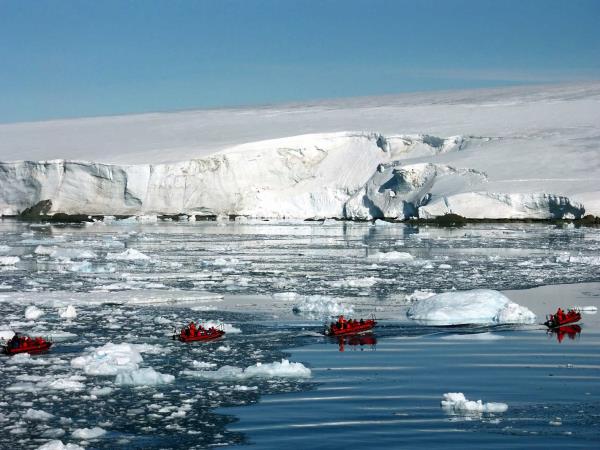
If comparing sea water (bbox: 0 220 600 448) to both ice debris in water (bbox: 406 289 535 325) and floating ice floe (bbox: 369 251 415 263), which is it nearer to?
ice debris in water (bbox: 406 289 535 325)

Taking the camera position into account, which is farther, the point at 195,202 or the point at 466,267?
the point at 195,202

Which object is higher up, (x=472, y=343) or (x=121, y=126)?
(x=121, y=126)

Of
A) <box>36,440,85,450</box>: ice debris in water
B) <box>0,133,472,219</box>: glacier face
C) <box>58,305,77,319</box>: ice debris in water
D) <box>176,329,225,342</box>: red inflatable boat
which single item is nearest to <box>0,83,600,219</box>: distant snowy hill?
<box>0,133,472,219</box>: glacier face

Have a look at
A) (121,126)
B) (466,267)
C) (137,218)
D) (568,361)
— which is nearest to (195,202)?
(137,218)

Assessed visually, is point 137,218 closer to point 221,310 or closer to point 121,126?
point 121,126

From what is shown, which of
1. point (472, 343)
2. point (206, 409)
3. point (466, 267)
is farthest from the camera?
point (466, 267)

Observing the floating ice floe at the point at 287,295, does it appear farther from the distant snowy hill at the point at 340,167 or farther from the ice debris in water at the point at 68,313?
the distant snowy hill at the point at 340,167

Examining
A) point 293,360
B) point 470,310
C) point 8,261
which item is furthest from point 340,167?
point 293,360
